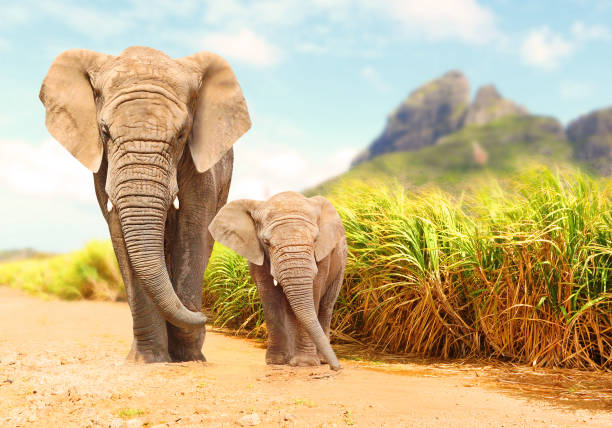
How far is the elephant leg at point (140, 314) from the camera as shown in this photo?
5.34 metres

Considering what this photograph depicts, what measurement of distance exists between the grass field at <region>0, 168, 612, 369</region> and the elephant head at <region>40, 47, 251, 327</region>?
2.75 meters

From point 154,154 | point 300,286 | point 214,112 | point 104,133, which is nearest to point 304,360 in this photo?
point 300,286

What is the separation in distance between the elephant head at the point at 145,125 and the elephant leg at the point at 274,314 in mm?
662

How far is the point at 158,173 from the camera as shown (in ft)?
A: 15.6

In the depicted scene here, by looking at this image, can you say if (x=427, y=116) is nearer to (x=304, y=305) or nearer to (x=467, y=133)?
(x=467, y=133)

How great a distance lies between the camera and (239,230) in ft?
18.3

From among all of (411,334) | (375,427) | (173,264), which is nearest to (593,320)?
(411,334)

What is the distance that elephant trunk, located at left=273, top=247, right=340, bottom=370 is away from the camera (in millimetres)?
5047

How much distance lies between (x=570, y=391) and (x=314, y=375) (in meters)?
2.26

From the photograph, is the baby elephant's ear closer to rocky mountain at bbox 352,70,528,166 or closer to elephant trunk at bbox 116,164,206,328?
elephant trunk at bbox 116,164,206,328

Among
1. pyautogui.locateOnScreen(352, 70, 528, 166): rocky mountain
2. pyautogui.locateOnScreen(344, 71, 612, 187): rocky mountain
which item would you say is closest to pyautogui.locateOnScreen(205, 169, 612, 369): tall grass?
pyautogui.locateOnScreen(344, 71, 612, 187): rocky mountain

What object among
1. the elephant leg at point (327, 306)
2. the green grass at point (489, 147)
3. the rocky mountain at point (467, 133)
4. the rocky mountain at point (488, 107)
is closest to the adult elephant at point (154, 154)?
the elephant leg at point (327, 306)

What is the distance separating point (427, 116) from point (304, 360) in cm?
13907

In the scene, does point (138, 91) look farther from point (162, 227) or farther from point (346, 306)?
point (346, 306)
